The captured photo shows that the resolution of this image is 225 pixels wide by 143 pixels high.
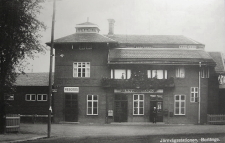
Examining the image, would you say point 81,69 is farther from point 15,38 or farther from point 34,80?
point 15,38

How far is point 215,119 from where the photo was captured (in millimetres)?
24641

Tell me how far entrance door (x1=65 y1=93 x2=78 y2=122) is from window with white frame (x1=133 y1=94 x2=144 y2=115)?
4049 mm

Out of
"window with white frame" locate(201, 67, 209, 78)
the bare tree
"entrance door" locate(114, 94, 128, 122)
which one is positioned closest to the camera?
the bare tree

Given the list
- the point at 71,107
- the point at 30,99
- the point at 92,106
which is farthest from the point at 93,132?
the point at 30,99

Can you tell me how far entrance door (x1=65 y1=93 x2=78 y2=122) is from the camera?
84.5ft

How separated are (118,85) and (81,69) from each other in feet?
9.26

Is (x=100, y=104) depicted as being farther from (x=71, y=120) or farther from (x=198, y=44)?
(x=198, y=44)

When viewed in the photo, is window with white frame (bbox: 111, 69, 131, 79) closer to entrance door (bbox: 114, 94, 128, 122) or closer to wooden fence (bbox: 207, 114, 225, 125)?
entrance door (bbox: 114, 94, 128, 122)

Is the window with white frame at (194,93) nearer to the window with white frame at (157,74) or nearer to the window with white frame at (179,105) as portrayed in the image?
the window with white frame at (179,105)

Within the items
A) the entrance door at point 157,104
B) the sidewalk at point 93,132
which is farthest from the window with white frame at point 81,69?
the sidewalk at point 93,132

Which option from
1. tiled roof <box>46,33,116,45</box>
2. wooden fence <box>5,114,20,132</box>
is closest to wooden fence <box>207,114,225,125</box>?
tiled roof <box>46,33,116,45</box>

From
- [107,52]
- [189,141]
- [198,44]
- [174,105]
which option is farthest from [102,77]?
[189,141]

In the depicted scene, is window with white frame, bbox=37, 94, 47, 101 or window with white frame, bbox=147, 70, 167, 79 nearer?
window with white frame, bbox=147, 70, 167, 79

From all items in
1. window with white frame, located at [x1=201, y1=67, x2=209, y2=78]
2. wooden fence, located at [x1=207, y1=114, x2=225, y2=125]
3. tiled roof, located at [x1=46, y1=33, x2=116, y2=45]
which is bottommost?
wooden fence, located at [x1=207, y1=114, x2=225, y2=125]
